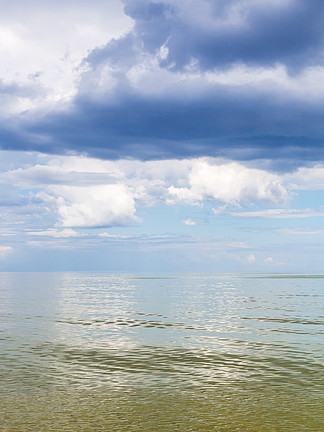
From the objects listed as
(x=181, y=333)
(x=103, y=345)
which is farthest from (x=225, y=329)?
(x=103, y=345)

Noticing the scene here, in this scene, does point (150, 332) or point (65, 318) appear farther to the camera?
point (65, 318)

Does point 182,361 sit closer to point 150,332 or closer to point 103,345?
point 103,345

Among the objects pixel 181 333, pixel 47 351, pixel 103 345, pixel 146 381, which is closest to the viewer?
pixel 146 381

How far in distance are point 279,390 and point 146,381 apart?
7.96m

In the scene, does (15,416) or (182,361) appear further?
(182,361)

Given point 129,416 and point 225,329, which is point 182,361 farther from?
point 225,329

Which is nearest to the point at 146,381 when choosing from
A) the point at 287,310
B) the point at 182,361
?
the point at 182,361

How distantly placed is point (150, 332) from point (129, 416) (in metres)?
30.9

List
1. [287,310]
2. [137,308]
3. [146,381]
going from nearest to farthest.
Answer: [146,381], [287,310], [137,308]

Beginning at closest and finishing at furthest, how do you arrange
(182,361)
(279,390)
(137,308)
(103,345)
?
1. (279,390)
2. (182,361)
3. (103,345)
4. (137,308)

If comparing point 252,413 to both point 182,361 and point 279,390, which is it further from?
point 182,361

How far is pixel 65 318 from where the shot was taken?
6662 cm

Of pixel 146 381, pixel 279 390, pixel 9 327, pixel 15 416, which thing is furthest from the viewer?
pixel 9 327

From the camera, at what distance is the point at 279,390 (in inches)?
1044
